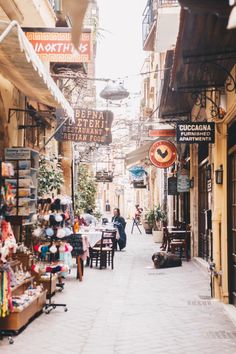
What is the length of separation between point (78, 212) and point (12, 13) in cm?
1111

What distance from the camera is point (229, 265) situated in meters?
9.77

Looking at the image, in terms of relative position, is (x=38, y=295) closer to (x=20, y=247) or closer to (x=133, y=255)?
(x=20, y=247)

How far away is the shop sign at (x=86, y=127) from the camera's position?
1470 centimetres

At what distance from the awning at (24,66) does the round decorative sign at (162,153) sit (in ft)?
28.2

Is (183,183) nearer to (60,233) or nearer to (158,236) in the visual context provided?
(158,236)

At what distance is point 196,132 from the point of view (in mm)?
10469

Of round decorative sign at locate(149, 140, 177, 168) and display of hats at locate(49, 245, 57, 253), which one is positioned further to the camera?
round decorative sign at locate(149, 140, 177, 168)

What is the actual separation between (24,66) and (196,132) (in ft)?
14.2

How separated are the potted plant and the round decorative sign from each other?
789 centimetres

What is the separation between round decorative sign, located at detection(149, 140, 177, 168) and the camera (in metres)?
17.9

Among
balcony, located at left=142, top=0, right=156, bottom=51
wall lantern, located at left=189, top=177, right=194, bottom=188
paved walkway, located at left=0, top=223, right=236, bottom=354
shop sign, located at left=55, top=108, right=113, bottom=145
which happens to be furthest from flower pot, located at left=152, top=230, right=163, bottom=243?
paved walkway, located at left=0, top=223, right=236, bottom=354

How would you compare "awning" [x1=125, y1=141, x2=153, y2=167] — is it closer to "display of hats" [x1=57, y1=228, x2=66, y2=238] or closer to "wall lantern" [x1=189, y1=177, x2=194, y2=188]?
"wall lantern" [x1=189, y1=177, x2=194, y2=188]

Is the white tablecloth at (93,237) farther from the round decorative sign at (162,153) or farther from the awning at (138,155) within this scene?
the awning at (138,155)

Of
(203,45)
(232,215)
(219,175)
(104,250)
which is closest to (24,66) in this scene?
(203,45)
